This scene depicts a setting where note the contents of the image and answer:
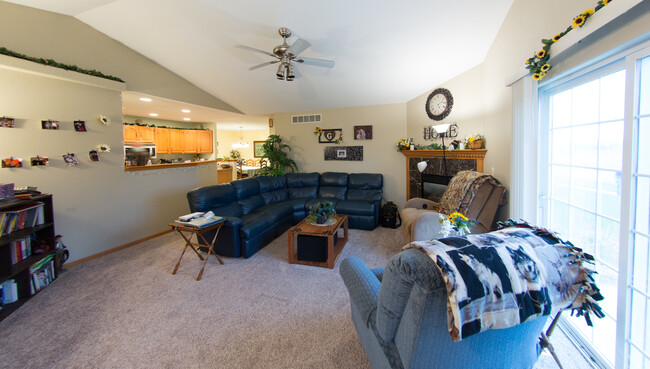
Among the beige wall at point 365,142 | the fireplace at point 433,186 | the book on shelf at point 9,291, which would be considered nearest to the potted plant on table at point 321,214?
the fireplace at point 433,186

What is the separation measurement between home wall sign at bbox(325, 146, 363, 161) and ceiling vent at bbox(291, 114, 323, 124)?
2.33 feet

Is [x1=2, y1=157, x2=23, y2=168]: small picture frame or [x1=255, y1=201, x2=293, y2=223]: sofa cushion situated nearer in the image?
[x1=2, y1=157, x2=23, y2=168]: small picture frame

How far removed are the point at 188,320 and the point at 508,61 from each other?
417 cm

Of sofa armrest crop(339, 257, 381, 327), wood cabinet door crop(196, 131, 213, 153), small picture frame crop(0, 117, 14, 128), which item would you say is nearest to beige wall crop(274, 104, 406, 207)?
wood cabinet door crop(196, 131, 213, 153)

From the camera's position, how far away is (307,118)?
5.81m

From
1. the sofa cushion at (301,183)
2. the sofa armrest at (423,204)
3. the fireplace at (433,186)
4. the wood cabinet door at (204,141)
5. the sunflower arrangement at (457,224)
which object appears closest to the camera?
the sunflower arrangement at (457,224)

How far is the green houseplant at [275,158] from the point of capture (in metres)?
5.50

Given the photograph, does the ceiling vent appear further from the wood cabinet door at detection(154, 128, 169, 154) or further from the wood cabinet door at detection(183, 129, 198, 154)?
the wood cabinet door at detection(154, 128, 169, 154)

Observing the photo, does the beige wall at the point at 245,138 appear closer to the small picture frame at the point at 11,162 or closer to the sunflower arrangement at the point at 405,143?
the sunflower arrangement at the point at 405,143

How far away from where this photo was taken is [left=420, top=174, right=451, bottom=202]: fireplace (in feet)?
13.1

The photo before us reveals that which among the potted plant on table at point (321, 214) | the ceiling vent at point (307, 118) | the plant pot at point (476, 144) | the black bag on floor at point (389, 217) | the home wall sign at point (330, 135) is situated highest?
the ceiling vent at point (307, 118)

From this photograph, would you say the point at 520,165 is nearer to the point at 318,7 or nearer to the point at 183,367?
the point at 318,7

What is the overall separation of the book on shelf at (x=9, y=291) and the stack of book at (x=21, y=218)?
473mm

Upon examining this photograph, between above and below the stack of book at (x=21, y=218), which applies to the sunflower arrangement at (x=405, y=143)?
above
